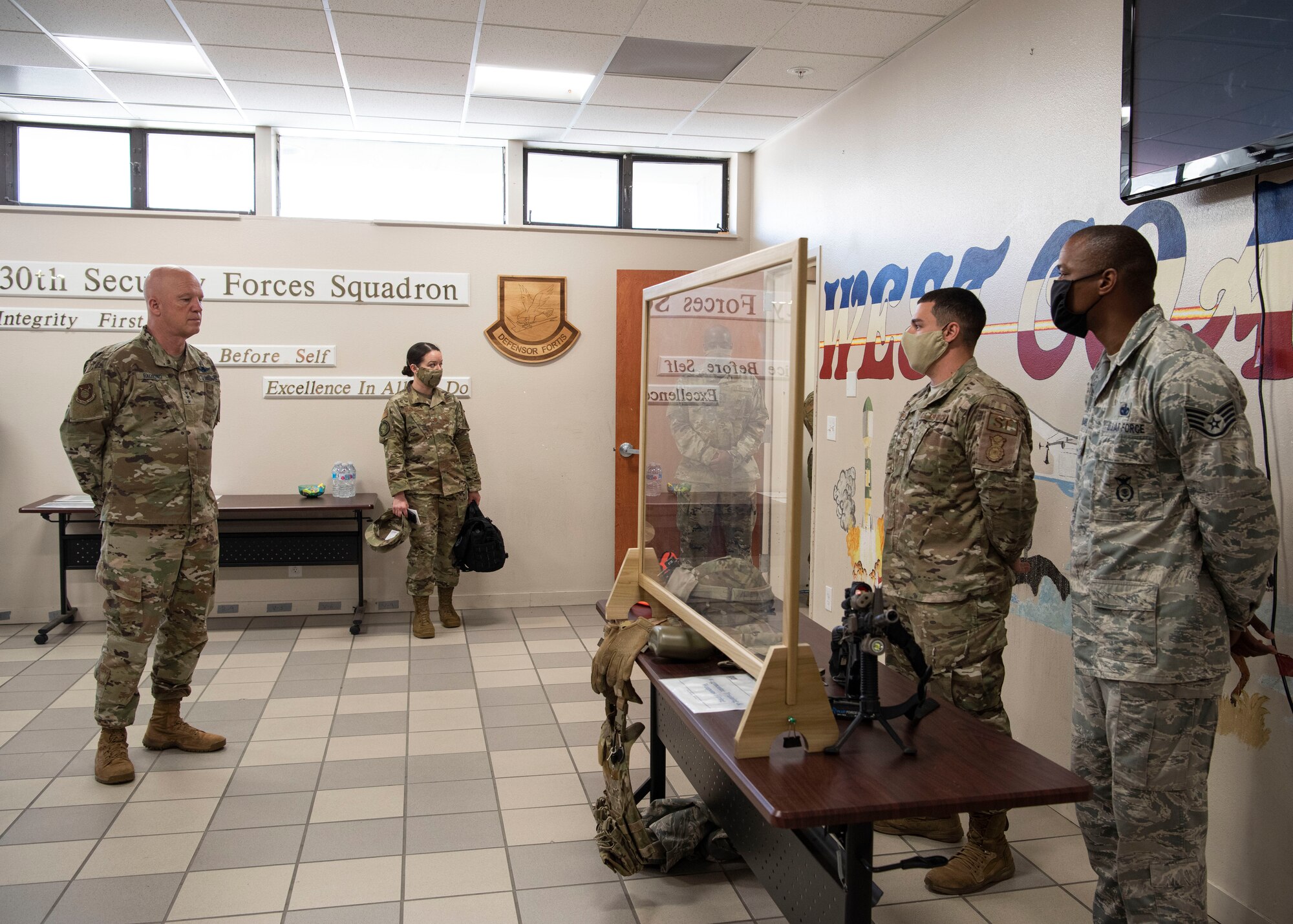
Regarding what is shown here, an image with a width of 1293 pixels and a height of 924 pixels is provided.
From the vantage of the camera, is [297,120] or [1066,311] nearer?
[1066,311]

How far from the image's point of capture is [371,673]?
15.6 ft

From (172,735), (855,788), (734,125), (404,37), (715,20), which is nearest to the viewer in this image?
(855,788)

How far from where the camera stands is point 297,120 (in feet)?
18.4

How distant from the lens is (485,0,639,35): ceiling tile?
12.4 ft

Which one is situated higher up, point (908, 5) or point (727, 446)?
point (908, 5)

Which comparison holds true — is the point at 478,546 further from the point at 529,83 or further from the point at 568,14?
the point at 568,14

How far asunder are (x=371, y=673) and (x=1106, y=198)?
3.80 m

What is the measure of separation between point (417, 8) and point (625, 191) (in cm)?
264

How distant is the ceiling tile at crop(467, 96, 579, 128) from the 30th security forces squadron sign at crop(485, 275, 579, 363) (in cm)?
97

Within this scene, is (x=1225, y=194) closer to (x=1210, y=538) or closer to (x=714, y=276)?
(x=1210, y=538)

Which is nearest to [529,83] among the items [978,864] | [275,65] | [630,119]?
[630,119]

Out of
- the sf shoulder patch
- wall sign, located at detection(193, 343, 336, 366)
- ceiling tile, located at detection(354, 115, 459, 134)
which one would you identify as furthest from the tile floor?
ceiling tile, located at detection(354, 115, 459, 134)

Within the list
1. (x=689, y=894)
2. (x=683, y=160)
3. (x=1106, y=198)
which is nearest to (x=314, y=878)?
(x=689, y=894)

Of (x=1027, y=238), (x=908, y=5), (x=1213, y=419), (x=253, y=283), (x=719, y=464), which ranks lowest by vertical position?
(x=719, y=464)
